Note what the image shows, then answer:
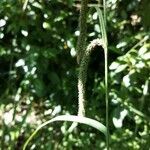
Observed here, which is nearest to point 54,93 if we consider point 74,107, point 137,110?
point 74,107

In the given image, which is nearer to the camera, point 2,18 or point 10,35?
point 2,18

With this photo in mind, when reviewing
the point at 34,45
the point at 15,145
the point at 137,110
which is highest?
the point at 34,45

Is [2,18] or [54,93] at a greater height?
[2,18]

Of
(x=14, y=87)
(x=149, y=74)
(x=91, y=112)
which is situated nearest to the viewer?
(x=149, y=74)

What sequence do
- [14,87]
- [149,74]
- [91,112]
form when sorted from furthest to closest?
[14,87]
[91,112]
[149,74]

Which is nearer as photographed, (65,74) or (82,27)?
(82,27)

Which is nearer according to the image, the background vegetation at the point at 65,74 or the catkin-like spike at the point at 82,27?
the catkin-like spike at the point at 82,27

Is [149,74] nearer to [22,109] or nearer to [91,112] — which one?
[91,112]

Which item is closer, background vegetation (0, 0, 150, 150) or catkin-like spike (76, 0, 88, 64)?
catkin-like spike (76, 0, 88, 64)
